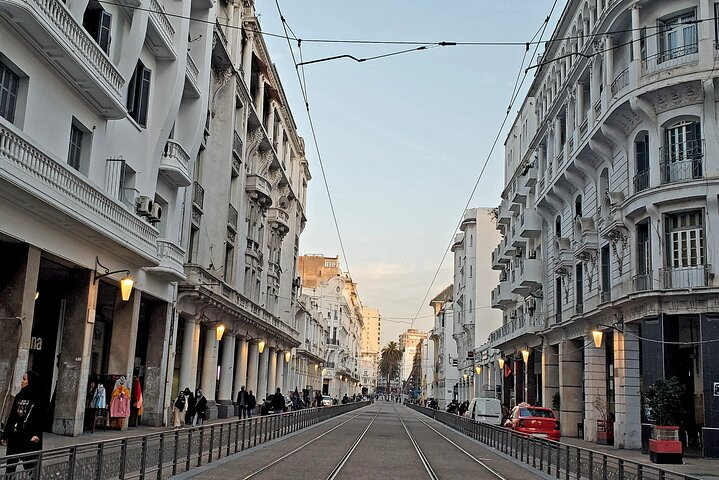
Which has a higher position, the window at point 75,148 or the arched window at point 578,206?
the arched window at point 578,206

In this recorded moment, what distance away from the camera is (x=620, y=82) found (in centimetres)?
2994

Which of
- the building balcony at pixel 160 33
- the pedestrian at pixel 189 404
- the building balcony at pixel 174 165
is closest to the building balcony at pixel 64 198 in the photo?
the building balcony at pixel 174 165

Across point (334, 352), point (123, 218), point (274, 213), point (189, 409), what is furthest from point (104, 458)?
point (334, 352)

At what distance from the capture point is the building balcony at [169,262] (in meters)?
27.8

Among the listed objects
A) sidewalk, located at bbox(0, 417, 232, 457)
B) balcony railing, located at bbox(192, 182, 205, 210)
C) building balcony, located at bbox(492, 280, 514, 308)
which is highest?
balcony railing, located at bbox(192, 182, 205, 210)

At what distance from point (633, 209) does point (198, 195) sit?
1894 centimetres

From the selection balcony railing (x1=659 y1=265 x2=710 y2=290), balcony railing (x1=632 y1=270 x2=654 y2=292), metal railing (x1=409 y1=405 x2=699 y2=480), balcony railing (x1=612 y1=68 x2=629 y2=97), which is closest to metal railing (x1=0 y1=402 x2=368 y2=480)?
metal railing (x1=409 y1=405 x2=699 y2=480)

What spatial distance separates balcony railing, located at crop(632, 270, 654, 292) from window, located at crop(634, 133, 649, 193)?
3.10 metres

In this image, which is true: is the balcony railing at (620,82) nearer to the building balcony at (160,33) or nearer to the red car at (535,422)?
the red car at (535,422)

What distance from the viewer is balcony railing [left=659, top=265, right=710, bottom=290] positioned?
2605cm

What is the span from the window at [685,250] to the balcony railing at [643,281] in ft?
2.15

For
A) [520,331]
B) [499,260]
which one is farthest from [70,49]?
[499,260]

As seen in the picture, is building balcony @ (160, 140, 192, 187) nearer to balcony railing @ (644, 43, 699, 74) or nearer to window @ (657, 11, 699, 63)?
balcony railing @ (644, 43, 699, 74)

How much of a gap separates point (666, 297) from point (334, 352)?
91.5 m
